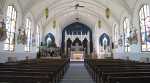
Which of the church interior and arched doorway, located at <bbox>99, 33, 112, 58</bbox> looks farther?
arched doorway, located at <bbox>99, 33, 112, 58</bbox>

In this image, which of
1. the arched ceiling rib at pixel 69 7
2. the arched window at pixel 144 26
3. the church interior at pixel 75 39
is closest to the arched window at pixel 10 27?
the church interior at pixel 75 39

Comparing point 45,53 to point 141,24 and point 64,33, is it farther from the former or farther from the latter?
point 141,24

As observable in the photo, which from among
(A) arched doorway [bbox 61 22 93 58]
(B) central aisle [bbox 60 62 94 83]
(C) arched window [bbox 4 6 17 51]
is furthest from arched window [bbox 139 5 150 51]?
(A) arched doorway [bbox 61 22 93 58]

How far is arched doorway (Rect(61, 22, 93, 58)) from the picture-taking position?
1449 inches

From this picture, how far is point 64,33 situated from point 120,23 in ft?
51.0

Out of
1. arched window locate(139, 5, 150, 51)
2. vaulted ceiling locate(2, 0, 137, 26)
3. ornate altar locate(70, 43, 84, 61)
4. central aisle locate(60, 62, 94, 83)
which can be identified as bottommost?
central aisle locate(60, 62, 94, 83)

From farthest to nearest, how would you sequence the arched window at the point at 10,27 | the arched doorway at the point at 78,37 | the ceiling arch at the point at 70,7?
1. the arched doorway at the point at 78,37
2. the ceiling arch at the point at 70,7
3. the arched window at the point at 10,27

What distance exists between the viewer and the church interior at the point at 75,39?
817 centimetres

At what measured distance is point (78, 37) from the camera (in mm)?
37344

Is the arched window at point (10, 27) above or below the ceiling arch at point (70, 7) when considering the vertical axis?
below

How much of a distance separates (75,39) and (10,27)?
2094 cm

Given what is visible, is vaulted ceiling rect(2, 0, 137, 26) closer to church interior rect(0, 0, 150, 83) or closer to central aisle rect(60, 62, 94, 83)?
church interior rect(0, 0, 150, 83)

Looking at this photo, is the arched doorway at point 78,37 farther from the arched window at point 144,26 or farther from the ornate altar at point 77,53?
the arched window at point 144,26

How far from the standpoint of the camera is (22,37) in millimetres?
19141
